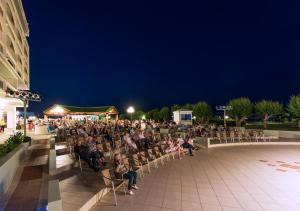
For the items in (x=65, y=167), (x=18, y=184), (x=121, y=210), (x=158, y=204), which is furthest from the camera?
(x=65, y=167)

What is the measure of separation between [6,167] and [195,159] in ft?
28.0

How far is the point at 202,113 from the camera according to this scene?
131 ft

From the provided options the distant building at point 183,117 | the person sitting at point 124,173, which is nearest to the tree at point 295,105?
the distant building at point 183,117

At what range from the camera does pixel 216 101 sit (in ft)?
399

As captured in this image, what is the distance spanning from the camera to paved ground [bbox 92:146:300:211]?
5504mm

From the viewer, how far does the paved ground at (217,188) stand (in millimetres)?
5504

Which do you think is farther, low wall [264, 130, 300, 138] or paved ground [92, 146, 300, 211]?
low wall [264, 130, 300, 138]

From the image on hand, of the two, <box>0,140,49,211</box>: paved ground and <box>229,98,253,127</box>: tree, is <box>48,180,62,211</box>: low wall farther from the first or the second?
<box>229,98,253,127</box>: tree

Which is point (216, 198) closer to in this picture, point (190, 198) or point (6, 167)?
point (190, 198)

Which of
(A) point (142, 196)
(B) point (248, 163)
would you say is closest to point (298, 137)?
(B) point (248, 163)

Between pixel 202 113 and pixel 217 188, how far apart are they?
3397cm

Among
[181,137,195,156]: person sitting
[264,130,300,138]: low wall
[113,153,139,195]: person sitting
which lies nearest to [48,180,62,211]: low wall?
[113,153,139,195]: person sitting

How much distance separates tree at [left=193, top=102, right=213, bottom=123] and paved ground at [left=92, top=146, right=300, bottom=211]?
29427 mm

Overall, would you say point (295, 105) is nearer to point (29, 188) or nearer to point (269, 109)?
point (269, 109)
